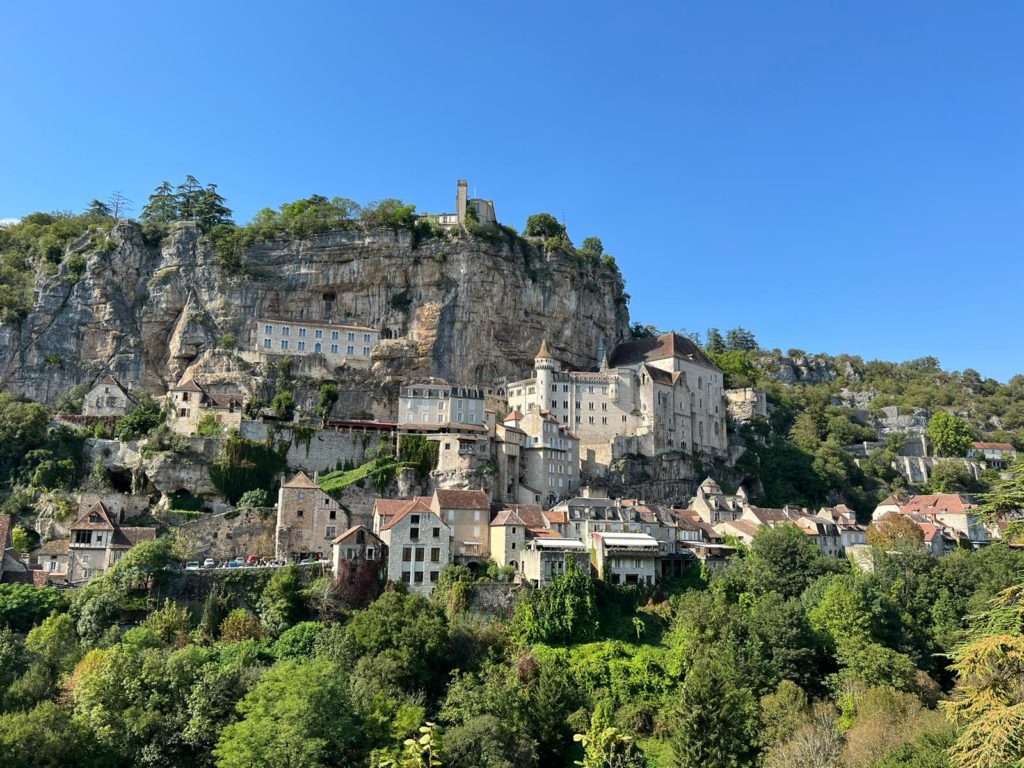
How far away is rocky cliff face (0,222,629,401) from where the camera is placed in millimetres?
77125

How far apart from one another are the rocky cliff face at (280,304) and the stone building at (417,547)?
25081mm

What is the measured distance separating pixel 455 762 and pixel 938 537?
45.2 metres

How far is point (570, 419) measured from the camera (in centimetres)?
7869

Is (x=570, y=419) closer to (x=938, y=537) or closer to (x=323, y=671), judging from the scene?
(x=938, y=537)

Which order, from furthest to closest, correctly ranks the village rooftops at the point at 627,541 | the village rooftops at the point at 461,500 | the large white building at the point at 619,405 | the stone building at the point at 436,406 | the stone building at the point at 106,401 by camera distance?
the large white building at the point at 619,405
the stone building at the point at 436,406
the stone building at the point at 106,401
the village rooftops at the point at 461,500
the village rooftops at the point at 627,541

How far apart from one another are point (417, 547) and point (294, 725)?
1879 cm

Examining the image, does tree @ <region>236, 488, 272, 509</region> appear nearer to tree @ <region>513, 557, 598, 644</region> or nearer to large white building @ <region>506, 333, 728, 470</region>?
tree @ <region>513, 557, 598, 644</region>

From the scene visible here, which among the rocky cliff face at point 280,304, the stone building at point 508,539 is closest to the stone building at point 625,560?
the stone building at point 508,539

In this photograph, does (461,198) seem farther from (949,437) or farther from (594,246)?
(949,437)

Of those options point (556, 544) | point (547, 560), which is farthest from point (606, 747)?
point (556, 544)

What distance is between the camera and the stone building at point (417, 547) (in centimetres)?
5291

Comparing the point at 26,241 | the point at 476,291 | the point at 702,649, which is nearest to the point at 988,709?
the point at 702,649

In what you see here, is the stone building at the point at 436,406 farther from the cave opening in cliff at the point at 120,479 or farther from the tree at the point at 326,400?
the cave opening in cliff at the point at 120,479

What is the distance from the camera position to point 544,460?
232 feet
